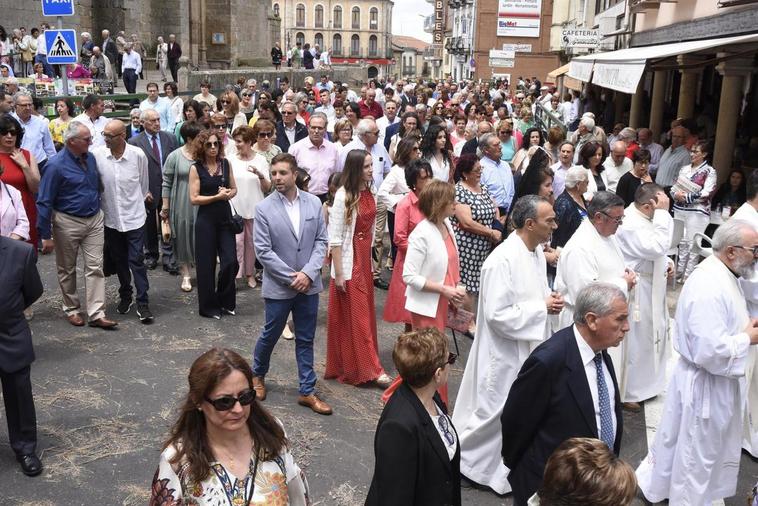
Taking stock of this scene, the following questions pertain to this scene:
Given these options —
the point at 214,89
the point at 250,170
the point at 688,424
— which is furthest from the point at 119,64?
the point at 688,424

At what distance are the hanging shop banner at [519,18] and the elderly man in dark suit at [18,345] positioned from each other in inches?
2477

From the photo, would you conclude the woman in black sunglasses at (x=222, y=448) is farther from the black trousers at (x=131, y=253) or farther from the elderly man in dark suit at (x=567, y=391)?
the black trousers at (x=131, y=253)

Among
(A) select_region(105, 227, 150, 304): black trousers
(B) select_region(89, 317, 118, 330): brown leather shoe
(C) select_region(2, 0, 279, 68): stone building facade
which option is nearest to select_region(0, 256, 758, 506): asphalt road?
(B) select_region(89, 317, 118, 330): brown leather shoe

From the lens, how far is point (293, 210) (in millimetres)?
5930

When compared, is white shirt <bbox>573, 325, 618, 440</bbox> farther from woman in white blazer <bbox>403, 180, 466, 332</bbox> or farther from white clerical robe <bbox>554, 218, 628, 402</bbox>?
woman in white blazer <bbox>403, 180, 466, 332</bbox>

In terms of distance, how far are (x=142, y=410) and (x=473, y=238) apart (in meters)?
3.28

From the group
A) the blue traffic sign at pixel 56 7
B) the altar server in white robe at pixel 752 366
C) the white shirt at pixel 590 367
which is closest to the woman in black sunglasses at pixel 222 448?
the white shirt at pixel 590 367

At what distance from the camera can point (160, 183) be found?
9.59 m

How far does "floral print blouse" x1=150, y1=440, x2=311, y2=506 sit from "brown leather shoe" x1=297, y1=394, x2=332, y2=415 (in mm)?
2943

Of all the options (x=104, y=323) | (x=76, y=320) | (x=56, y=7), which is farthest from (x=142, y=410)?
(x=56, y=7)

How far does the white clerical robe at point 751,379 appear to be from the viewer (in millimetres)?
5305

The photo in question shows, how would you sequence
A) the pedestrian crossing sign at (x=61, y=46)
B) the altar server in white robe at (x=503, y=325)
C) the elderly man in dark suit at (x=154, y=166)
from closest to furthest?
the altar server in white robe at (x=503, y=325) < the elderly man in dark suit at (x=154, y=166) < the pedestrian crossing sign at (x=61, y=46)

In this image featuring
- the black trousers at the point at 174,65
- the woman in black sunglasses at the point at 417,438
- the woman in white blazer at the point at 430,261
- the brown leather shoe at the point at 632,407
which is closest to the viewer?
the woman in black sunglasses at the point at 417,438

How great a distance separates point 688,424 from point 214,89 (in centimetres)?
2380
